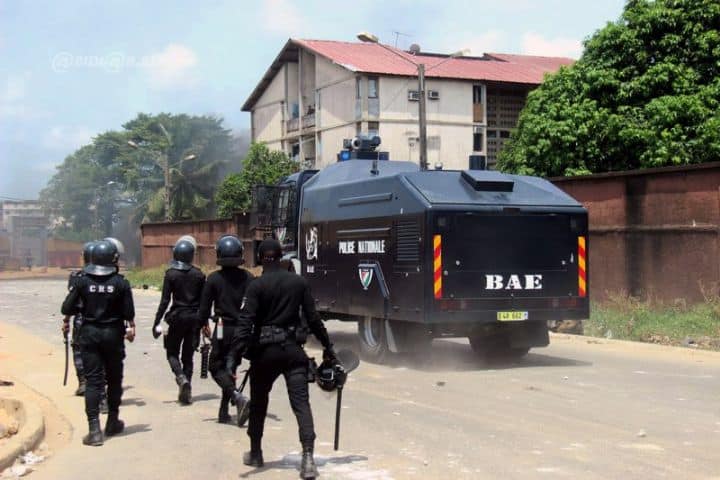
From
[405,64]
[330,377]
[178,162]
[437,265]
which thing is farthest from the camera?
[178,162]

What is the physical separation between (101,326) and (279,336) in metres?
2.49

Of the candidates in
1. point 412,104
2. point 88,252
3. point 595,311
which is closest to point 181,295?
point 88,252

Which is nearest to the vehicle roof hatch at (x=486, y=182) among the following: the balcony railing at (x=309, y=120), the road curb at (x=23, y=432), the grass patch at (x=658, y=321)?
the grass patch at (x=658, y=321)

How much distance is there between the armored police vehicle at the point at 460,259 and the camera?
12438mm

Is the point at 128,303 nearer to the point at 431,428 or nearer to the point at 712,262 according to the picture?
the point at 431,428

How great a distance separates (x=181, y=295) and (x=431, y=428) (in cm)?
331

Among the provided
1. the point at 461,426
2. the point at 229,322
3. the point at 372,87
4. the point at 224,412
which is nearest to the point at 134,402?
the point at 224,412

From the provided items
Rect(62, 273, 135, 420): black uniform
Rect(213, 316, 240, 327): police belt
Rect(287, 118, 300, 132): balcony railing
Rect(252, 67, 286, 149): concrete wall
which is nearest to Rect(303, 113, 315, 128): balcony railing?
Rect(287, 118, 300, 132): balcony railing

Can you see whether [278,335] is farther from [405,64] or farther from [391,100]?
[405,64]

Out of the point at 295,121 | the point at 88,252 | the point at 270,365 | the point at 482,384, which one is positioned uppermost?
the point at 295,121

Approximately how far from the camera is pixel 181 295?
10086 millimetres

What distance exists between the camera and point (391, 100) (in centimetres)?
4812

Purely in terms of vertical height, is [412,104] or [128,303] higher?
[412,104]

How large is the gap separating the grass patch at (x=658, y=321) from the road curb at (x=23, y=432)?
10.9 m
